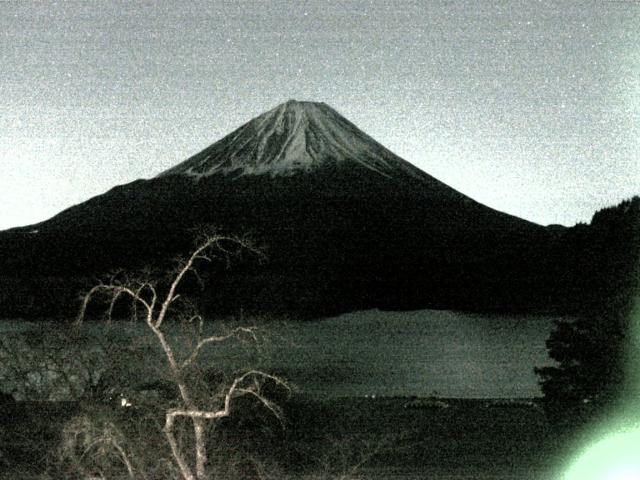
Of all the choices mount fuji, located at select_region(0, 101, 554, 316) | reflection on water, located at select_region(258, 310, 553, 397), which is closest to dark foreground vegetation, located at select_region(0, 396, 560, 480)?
reflection on water, located at select_region(258, 310, 553, 397)

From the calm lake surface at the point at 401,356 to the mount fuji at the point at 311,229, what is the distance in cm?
1407

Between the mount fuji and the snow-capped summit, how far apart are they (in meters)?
0.22

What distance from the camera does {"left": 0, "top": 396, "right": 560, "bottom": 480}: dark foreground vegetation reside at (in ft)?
56.9

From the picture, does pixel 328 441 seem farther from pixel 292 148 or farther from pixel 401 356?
pixel 292 148

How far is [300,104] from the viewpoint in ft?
474

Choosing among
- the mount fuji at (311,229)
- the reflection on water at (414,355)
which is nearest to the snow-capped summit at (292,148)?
the mount fuji at (311,229)

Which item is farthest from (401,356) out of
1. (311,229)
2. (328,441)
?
(311,229)

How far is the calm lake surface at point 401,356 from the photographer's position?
31.5m

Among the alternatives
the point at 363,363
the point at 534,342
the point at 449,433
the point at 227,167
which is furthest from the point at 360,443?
the point at 227,167

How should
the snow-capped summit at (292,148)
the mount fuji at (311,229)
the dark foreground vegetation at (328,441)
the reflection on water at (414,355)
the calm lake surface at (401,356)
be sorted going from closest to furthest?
1. the dark foreground vegetation at (328,441)
2. the calm lake surface at (401,356)
3. the reflection on water at (414,355)
4. the mount fuji at (311,229)
5. the snow-capped summit at (292,148)

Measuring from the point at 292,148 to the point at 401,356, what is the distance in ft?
317

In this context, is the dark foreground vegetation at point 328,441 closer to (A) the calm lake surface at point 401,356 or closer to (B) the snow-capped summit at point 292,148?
(A) the calm lake surface at point 401,356

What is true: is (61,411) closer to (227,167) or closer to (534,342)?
(534,342)

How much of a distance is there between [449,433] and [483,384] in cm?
1092
